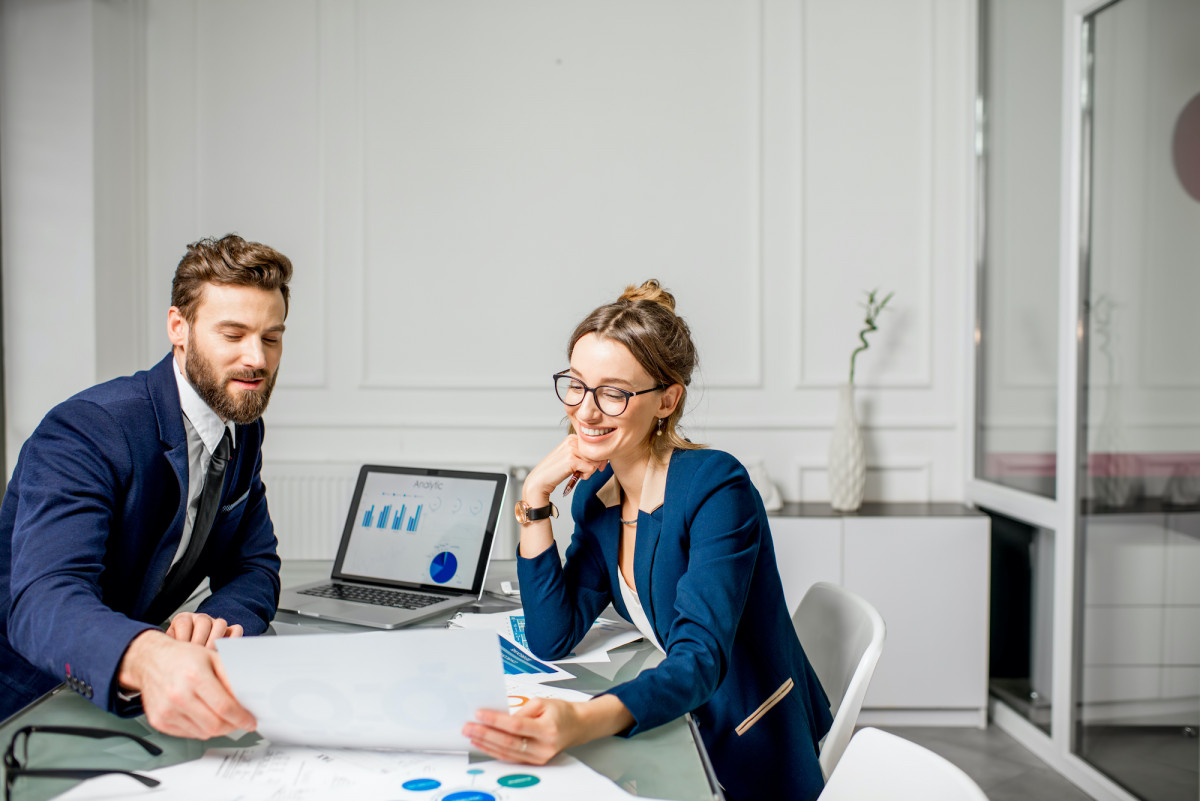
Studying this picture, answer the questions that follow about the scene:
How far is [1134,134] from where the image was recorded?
7.95 ft

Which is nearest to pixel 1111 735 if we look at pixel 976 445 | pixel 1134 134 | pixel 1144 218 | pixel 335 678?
pixel 976 445

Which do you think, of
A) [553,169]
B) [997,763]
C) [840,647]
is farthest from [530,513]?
[553,169]

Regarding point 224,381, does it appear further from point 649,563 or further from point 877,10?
point 877,10

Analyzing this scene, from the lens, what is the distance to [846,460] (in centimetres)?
331

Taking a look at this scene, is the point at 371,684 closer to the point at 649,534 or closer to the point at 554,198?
the point at 649,534

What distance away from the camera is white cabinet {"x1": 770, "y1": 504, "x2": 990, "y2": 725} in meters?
3.17

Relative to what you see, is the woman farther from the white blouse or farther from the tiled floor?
the tiled floor

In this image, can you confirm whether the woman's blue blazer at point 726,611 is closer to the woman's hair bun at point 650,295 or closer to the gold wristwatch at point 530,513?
the gold wristwatch at point 530,513

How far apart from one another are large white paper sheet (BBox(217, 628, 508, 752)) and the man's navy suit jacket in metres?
0.26

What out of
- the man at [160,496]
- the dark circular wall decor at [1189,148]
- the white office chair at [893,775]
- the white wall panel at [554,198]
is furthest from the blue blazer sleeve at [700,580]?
the white wall panel at [554,198]

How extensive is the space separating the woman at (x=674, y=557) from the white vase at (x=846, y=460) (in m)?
1.72

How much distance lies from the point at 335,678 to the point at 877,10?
3.40m

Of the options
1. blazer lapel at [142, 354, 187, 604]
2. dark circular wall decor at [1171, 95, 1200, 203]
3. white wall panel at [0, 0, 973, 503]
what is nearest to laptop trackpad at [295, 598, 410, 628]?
blazer lapel at [142, 354, 187, 604]

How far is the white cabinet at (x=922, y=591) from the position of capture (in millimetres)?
3170
